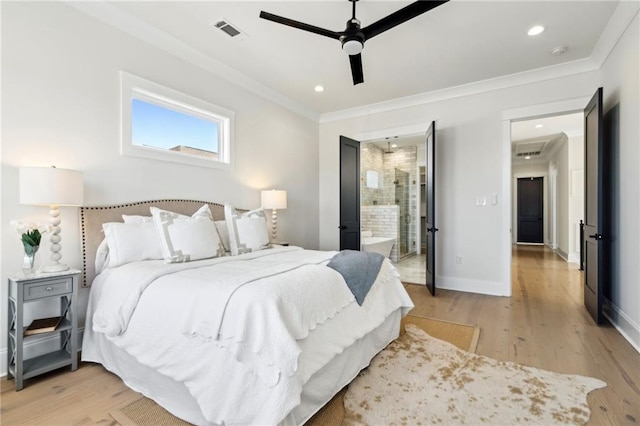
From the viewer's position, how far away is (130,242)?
7.71 feet

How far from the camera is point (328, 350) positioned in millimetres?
1691

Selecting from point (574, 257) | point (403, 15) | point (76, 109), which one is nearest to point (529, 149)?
point (574, 257)

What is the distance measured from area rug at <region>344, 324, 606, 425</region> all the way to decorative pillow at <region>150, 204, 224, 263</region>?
4.87 feet

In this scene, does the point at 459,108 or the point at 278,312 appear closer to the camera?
the point at 278,312

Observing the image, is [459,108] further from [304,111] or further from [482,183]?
[304,111]

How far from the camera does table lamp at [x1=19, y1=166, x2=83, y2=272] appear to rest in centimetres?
200

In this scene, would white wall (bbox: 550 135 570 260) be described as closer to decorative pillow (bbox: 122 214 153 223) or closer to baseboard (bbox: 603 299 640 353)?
baseboard (bbox: 603 299 640 353)

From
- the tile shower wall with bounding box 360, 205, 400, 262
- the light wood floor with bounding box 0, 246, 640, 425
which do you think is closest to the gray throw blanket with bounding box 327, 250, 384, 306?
the light wood floor with bounding box 0, 246, 640, 425

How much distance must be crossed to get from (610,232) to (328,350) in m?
3.14

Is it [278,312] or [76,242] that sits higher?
[76,242]

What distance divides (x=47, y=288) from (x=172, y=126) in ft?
6.06

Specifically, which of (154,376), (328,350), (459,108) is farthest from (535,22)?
(154,376)

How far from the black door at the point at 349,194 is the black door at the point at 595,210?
9.18 ft

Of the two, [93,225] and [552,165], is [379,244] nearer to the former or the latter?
[93,225]
